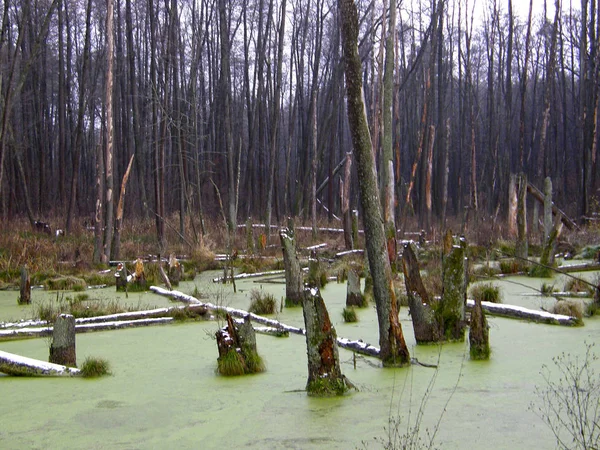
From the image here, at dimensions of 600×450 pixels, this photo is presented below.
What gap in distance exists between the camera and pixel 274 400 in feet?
15.9

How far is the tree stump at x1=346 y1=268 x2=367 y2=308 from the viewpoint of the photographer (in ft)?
29.5

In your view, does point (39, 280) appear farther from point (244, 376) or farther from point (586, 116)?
point (586, 116)

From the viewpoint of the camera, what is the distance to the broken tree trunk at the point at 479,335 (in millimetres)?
5840

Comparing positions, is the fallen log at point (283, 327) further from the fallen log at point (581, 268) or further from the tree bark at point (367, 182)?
the fallen log at point (581, 268)

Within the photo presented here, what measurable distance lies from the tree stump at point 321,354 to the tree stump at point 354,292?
13.2 feet

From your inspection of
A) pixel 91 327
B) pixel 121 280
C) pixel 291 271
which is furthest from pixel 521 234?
pixel 91 327

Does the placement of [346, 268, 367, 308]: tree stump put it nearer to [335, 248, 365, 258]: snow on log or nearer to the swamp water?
the swamp water

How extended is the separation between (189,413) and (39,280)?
867 cm

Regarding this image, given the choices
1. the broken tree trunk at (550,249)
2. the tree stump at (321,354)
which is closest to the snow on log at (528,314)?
the tree stump at (321,354)

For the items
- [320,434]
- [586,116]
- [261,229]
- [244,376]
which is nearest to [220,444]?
[320,434]

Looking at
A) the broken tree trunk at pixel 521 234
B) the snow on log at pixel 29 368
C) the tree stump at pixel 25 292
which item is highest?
the broken tree trunk at pixel 521 234

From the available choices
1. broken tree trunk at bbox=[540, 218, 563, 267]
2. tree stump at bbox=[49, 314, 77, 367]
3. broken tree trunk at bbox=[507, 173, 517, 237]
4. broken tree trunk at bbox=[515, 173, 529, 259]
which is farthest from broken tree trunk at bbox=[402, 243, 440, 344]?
broken tree trunk at bbox=[507, 173, 517, 237]

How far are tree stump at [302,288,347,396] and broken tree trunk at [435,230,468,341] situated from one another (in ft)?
6.29

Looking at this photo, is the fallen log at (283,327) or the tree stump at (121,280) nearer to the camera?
the fallen log at (283,327)
